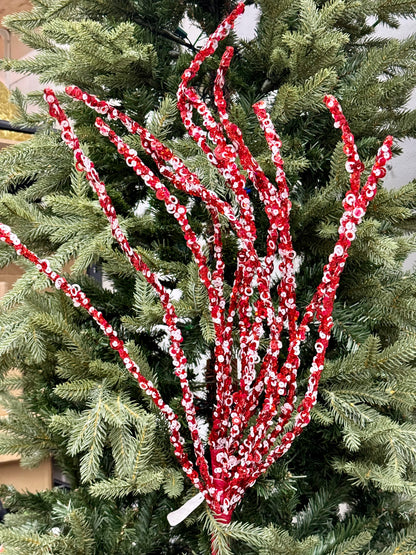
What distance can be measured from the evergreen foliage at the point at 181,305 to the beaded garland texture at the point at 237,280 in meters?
0.04

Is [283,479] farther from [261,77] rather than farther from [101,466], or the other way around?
[261,77]

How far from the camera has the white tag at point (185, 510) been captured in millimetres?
591

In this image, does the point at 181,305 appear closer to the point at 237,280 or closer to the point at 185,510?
the point at 237,280

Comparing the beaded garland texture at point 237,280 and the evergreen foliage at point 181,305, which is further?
the evergreen foliage at point 181,305

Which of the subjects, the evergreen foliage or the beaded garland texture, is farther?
the evergreen foliage

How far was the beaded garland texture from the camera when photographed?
1.64 feet

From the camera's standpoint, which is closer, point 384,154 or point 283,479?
point 384,154

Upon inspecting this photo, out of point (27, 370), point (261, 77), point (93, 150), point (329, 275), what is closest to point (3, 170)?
point (93, 150)

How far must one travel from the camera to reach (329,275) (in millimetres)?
528

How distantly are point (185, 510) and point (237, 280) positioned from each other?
26 centimetres

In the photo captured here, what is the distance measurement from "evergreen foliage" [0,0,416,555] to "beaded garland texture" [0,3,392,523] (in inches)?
1.7

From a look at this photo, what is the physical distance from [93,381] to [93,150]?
31 centimetres

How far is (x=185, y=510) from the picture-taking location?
602mm

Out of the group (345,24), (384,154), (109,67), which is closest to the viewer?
(384,154)
